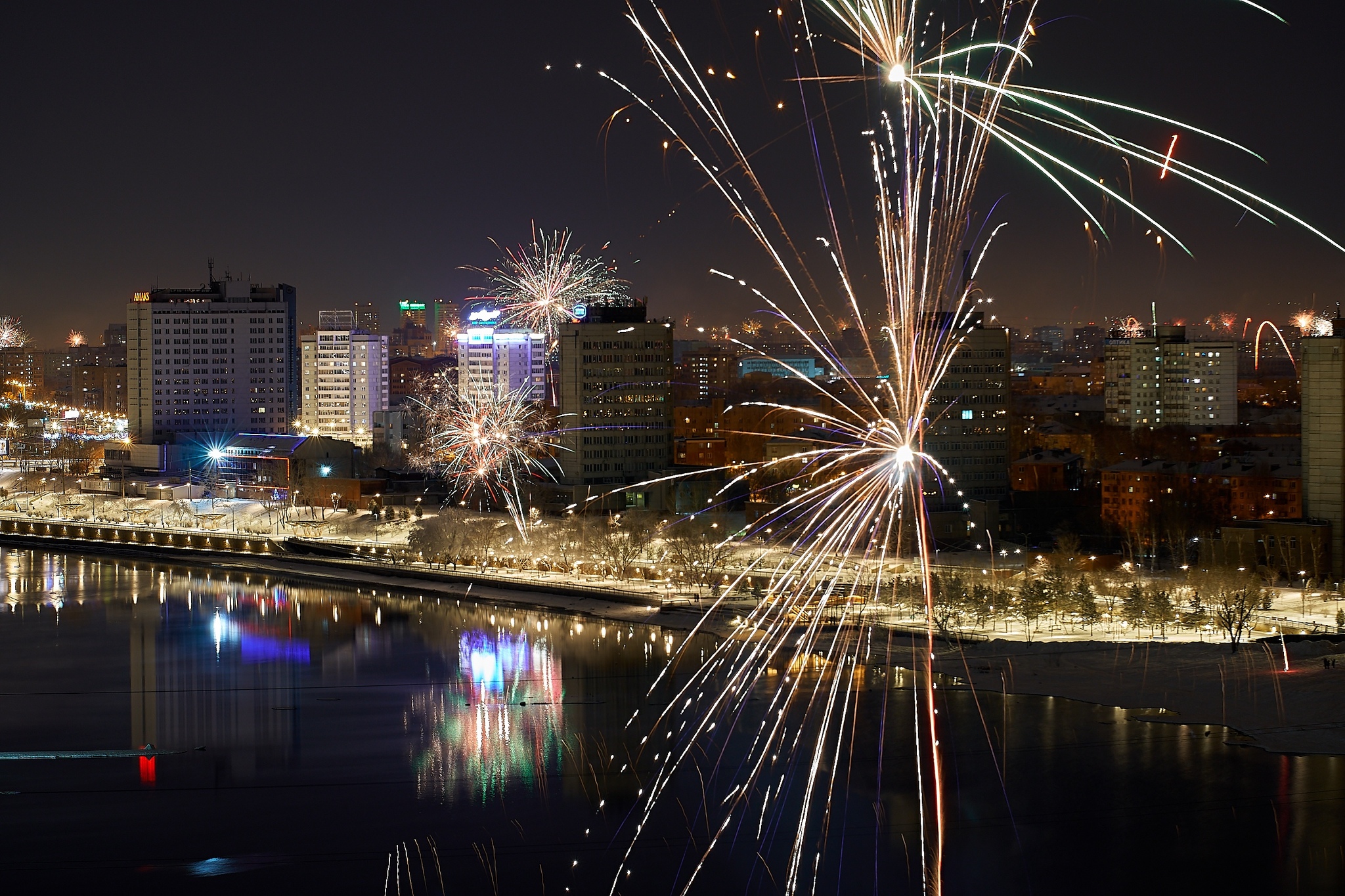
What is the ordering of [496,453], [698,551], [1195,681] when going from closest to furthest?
1. [1195,681]
2. [698,551]
3. [496,453]

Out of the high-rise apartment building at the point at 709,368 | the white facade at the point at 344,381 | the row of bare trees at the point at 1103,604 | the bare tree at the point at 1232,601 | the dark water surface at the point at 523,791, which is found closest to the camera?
the dark water surface at the point at 523,791

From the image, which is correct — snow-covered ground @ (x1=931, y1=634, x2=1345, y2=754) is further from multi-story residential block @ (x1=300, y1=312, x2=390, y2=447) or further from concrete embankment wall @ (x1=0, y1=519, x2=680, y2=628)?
multi-story residential block @ (x1=300, y1=312, x2=390, y2=447)

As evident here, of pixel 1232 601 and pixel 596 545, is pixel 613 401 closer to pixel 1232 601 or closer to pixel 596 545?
pixel 596 545

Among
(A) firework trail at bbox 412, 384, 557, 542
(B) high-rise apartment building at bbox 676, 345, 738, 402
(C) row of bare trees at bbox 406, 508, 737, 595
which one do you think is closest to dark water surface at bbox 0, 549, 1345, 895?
(C) row of bare trees at bbox 406, 508, 737, 595

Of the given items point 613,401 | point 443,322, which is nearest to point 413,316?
point 443,322

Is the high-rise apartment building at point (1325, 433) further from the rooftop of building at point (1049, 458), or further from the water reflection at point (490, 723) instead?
the water reflection at point (490, 723)

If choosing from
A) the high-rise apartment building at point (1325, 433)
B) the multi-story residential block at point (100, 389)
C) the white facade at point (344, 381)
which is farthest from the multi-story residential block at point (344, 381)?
the high-rise apartment building at point (1325, 433)
